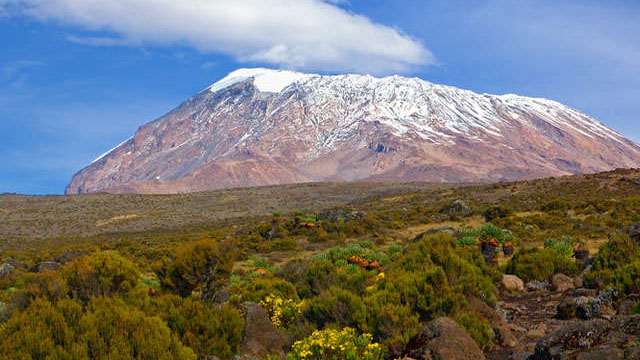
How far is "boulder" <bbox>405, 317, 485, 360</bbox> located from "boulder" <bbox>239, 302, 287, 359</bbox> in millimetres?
2290

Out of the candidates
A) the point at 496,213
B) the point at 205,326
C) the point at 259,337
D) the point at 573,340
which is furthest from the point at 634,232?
the point at 496,213

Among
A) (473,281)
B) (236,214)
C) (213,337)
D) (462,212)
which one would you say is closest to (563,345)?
(473,281)

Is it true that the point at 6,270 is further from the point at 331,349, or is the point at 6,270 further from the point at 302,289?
the point at 331,349

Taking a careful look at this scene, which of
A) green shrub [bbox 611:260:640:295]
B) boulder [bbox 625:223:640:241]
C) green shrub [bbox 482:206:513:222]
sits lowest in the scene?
green shrub [bbox 611:260:640:295]

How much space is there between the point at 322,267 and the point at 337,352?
620 cm

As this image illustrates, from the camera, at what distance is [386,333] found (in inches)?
315

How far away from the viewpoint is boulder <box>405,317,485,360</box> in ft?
21.7

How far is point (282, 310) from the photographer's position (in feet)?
32.7

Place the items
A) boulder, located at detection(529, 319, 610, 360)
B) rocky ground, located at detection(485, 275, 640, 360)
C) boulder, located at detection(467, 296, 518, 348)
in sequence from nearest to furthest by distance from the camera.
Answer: rocky ground, located at detection(485, 275, 640, 360)
boulder, located at detection(529, 319, 610, 360)
boulder, located at detection(467, 296, 518, 348)

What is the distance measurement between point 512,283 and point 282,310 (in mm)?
5880

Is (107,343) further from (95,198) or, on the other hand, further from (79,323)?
(95,198)

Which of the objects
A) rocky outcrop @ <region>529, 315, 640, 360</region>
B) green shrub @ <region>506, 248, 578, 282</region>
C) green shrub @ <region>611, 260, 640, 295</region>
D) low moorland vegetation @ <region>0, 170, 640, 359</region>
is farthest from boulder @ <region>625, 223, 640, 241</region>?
rocky outcrop @ <region>529, 315, 640, 360</region>

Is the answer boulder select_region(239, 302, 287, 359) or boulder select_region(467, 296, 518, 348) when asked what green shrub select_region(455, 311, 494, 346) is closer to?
boulder select_region(467, 296, 518, 348)

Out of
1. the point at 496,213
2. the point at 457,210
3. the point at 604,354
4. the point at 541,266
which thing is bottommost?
the point at 604,354
